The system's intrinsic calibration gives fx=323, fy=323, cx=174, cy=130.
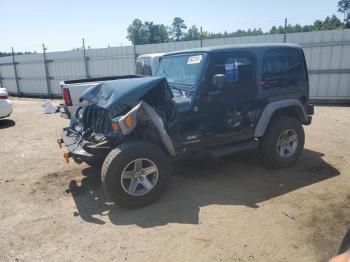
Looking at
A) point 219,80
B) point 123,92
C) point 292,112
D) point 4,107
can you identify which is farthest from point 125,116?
point 4,107

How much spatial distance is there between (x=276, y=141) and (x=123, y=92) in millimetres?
2686

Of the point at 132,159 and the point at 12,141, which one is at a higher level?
the point at 132,159

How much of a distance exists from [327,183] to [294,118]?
51.1 inches

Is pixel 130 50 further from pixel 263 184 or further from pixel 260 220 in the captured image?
pixel 260 220

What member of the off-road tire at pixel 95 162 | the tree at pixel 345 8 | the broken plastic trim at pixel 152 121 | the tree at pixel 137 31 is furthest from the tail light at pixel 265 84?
the tree at pixel 345 8

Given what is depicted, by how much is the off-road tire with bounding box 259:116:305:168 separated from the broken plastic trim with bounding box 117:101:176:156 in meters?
1.73

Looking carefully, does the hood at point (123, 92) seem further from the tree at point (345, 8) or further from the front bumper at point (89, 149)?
the tree at point (345, 8)

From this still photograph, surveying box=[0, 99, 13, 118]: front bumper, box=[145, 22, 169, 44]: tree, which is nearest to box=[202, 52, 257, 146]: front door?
box=[0, 99, 13, 118]: front bumper

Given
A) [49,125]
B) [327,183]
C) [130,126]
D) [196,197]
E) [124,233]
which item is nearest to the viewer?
[124,233]

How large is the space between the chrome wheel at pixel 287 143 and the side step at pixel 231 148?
46 cm

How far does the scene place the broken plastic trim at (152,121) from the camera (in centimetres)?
400

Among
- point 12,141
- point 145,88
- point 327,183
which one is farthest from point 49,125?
point 327,183

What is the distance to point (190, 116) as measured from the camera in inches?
182

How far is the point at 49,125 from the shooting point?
9984 millimetres
